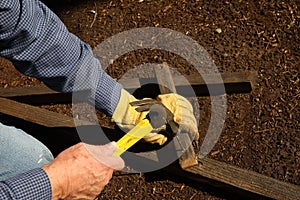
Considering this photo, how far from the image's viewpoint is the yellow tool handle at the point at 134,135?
1.82 meters

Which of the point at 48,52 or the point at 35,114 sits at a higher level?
the point at 48,52

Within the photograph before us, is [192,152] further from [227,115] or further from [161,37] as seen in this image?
[161,37]

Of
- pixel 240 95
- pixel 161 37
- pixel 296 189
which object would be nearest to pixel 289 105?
pixel 240 95

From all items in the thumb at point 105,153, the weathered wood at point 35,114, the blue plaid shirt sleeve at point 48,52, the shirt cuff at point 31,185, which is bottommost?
the weathered wood at point 35,114

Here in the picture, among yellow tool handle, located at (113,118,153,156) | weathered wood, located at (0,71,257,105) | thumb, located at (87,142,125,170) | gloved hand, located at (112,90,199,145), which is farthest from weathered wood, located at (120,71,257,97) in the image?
thumb, located at (87,142,125,170)

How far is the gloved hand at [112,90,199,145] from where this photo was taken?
81.9 inches

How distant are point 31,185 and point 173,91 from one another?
878 millimetres

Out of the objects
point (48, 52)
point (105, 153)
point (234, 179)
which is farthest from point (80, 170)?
point (234, 179)

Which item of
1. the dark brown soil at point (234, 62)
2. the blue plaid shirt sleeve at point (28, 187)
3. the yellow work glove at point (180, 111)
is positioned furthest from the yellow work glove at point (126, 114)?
the blue plaid shirt sleeve at point (28, 187)

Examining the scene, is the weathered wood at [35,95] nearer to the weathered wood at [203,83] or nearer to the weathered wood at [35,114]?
the weathered wood at [35,114]

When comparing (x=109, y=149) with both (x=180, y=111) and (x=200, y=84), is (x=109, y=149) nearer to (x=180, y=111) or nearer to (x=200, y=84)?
(x=180, y=111)

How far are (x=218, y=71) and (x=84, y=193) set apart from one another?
1.00 m

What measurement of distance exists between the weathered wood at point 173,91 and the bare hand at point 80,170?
447 millimetres

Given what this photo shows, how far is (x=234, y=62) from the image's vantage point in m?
2.55
